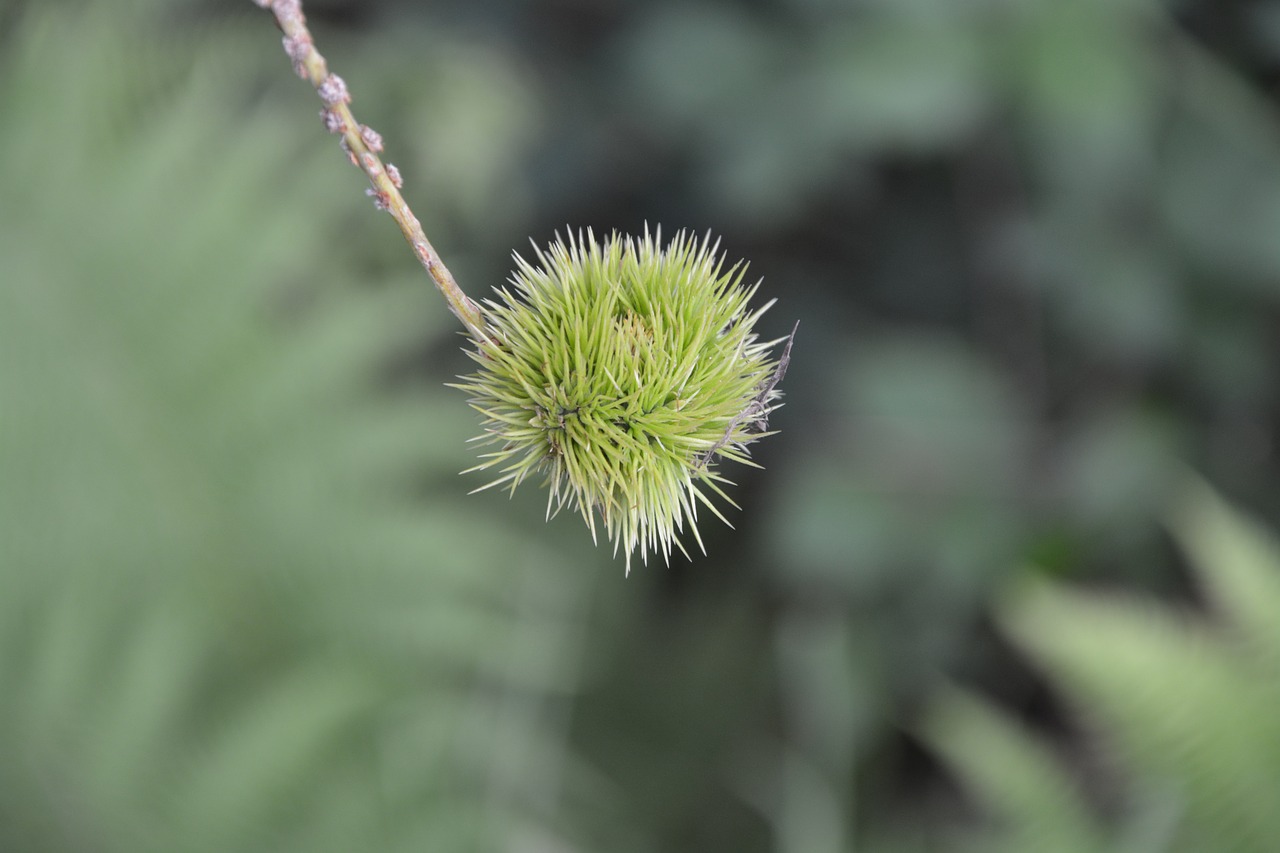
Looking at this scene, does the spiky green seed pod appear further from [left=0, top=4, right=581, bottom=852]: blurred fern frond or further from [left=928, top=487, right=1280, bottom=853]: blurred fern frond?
[left=0, top=4, right=581, bottom=852]: blurred fern frond

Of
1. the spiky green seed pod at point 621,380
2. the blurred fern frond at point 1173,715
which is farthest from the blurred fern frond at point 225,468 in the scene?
the spiky green seed pod at point 621,380

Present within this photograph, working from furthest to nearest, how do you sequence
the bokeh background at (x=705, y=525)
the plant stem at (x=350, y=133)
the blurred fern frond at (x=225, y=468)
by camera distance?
the blurred fern frond at (x=225, y=468) < the bokeh background at (x=705, y=525) < the plant stem at (x=350, y=133)

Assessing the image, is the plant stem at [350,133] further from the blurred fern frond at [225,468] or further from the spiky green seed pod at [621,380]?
the blurred fern frond at [225,468]

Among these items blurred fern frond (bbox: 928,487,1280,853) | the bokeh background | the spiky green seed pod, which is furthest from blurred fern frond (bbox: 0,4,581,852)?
the spiky green seed pod

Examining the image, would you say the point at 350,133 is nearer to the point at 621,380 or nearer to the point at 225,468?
the point at 621,380

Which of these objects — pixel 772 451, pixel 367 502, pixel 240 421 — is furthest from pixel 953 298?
pixel 240 421

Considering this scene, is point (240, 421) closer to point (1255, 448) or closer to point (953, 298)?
point (953, 298)

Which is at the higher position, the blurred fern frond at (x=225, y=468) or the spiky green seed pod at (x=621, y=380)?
the blurred fern frond at (x=225, y=468)
